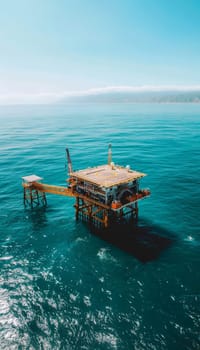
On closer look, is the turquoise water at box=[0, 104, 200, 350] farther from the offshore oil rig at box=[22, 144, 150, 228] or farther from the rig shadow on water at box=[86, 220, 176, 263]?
the offshore oil rig at box=[22, 144, 150, 228]

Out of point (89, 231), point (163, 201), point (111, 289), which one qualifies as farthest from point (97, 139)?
point (111, 289)

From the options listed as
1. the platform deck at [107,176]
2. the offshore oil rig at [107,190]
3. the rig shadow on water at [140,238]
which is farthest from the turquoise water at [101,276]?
the platform deck at [107,176]

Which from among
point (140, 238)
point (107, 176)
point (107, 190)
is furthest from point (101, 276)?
point (107, 176)

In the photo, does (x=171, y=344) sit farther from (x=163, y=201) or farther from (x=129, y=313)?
(x=163, y=201)

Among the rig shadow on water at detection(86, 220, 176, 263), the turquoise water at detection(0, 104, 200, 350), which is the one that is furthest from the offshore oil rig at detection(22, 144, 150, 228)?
the turquoise water at detection(0, 104, 200, 350)

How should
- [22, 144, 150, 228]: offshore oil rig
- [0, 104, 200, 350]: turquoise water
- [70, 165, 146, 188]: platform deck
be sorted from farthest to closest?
[22, 144, 150, 228]: offshore oil rig
[70, 165, 146, 188]: platform deck
[0, 104, 200, 350]: turquoise water

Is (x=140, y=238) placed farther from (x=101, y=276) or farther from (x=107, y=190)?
(x=101, y=276)

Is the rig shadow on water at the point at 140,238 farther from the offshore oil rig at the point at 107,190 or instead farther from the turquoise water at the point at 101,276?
the offshore oil rig at the point at 107,190

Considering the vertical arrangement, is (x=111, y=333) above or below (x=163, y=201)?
below
